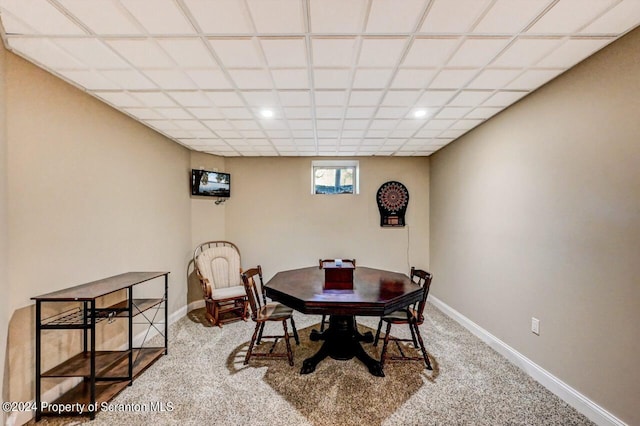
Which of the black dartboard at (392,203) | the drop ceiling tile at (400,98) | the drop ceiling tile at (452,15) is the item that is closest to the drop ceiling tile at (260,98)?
the drop ceiling tile at (400,98)

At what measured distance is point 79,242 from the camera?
2.26m

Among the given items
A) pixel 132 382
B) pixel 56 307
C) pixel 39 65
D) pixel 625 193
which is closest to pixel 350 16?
pixel 625 193

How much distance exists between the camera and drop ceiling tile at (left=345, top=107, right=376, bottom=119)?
258 cm

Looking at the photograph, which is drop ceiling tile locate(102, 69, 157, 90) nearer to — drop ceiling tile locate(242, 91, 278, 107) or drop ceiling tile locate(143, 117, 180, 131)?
drop ceiling tile locate(143, 117, 180, 131)

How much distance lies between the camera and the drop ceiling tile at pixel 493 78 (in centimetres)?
198

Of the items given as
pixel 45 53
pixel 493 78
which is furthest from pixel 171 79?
pixel 493 78

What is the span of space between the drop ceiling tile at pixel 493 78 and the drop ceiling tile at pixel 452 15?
0.61 metres

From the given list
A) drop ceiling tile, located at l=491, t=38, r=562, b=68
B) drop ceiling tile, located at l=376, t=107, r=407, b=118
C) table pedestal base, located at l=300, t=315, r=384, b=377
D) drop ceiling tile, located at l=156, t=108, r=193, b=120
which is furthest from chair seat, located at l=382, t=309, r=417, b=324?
drop ceiling tile, located at l=156, t=108, r=193, b=120

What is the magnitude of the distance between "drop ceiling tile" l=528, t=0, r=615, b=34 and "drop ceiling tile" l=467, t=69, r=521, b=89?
1.36ft

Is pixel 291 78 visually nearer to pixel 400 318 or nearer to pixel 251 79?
pixel 251 79

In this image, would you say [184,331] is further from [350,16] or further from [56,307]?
[350,16]

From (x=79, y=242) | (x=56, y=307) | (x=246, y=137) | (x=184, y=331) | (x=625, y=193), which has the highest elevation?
(x=246, y=137)

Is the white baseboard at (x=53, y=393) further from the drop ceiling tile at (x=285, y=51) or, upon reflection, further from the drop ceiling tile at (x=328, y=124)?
the drop ceiling tile at (x=328, y=124)

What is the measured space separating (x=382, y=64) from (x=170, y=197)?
310cm
